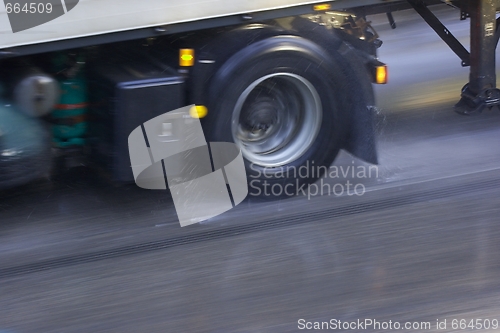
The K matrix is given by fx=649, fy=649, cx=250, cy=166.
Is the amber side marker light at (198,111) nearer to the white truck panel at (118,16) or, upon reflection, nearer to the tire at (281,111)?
the tire at (281,111)

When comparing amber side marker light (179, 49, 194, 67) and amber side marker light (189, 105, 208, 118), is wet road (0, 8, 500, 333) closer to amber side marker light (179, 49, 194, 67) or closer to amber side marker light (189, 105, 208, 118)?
amber side marker light (189, 105, 208, 118)

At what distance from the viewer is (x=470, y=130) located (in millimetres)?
6352

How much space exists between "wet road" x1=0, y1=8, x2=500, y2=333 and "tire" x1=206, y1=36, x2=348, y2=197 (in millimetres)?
257

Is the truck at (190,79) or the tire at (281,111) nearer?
the truck at (190,79)

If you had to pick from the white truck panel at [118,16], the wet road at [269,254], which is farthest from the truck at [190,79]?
the wet road at [269,254]

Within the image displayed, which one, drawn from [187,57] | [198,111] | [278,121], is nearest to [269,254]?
[198,111]

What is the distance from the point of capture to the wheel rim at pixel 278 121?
5.03m

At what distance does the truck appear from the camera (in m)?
4.39

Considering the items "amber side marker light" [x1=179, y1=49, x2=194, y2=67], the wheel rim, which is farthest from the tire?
"amber side marker light" [x1=179, y1=49, x2=194, y2=67]

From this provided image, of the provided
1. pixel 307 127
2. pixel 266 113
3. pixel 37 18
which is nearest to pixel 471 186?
pixel 307 127

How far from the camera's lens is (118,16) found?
14.3 feet

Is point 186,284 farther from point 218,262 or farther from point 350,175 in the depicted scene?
point 350,175

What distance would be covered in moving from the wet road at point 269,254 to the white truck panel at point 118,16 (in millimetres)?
1439

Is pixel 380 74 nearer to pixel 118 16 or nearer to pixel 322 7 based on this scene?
pixel 322 7
